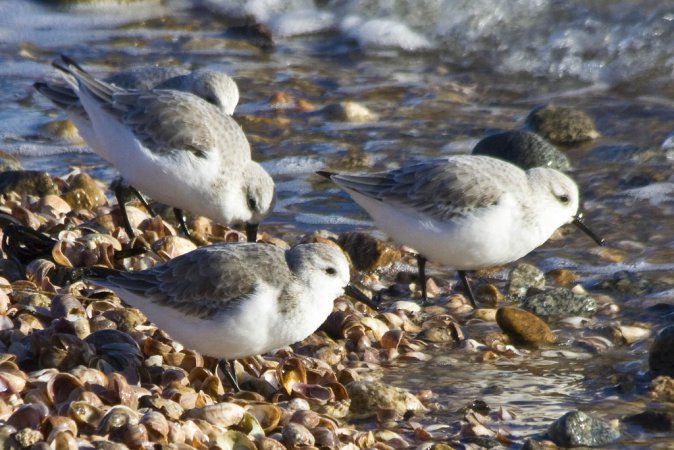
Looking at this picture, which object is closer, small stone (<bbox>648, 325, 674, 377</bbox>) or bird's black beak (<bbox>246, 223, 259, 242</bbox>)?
small stone (<bbox>648, 325, 674, 377</bbox>)

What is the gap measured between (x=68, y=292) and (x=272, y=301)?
4.33ft

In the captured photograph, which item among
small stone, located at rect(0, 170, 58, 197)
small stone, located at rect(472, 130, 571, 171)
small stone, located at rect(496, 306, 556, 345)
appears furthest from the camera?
small stone, located at rect(472, 130, 571, 171)

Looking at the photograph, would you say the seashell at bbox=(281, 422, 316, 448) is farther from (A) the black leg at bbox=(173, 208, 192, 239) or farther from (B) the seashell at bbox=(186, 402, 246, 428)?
(A) the black leg at bbox=(173, 208, 192, 239)

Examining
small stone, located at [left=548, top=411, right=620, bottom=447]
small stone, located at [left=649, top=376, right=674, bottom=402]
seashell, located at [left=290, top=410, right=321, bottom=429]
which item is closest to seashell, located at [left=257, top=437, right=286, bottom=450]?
→ seashell, located at [left=290, top=410, right=321, bottom=429]

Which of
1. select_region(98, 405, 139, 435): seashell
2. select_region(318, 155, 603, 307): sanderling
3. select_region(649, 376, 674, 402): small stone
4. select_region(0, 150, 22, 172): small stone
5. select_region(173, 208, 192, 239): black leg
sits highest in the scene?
select_region(318, 155, 603, 307): sanderling

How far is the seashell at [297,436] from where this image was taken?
4582 millimetres

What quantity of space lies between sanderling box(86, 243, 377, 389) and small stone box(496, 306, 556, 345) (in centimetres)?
147

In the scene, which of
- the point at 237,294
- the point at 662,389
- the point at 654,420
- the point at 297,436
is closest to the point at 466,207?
the point at 662,389

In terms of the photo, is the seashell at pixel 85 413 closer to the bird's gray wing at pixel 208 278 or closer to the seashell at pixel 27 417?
the seashell at pixel 27 417

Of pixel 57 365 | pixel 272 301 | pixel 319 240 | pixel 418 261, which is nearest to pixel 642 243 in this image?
pixel 418 261

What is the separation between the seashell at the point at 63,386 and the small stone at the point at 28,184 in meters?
3.38

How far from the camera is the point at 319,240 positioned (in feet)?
23.7

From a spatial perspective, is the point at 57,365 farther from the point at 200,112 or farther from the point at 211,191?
the point at 200,112

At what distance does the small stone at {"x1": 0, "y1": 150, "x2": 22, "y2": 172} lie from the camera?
841cm
